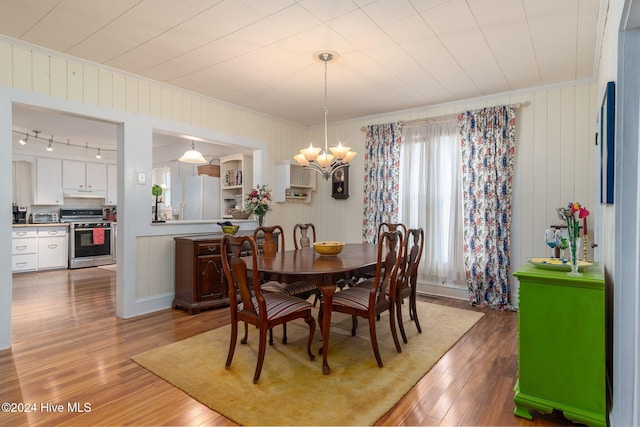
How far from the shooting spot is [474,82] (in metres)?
3.81

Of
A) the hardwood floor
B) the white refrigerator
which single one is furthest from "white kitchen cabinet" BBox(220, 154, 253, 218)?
the hardwood floor

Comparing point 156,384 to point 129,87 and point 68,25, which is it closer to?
point 68,25

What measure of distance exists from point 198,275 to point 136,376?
4.99 feet

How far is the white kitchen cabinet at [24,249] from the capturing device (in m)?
6.13

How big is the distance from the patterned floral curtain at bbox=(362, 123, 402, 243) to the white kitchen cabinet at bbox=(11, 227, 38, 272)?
5.98 meters

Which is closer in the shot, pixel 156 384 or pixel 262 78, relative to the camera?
pixel 156 384

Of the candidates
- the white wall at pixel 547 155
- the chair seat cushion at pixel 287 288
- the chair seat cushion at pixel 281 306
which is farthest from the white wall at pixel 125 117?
the white wall at pixel 547 155

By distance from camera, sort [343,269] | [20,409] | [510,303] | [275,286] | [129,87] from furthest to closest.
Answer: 1. [510,303]
2. [129,87]
3. [275,286]
4. [343,269]
5. [20,409]

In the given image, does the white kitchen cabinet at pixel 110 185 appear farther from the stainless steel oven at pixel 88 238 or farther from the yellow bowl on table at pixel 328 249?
the yellow bowl on table at pixel 328 249

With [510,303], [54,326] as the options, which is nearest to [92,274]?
[54,326]

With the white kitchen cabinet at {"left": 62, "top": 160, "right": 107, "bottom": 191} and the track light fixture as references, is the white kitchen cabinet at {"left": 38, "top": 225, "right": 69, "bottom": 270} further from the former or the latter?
the track light fixture

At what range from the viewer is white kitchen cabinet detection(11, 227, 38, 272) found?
6.13 m

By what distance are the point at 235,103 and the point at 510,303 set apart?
4.21 metres

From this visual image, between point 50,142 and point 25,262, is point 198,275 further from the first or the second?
point 50,142
